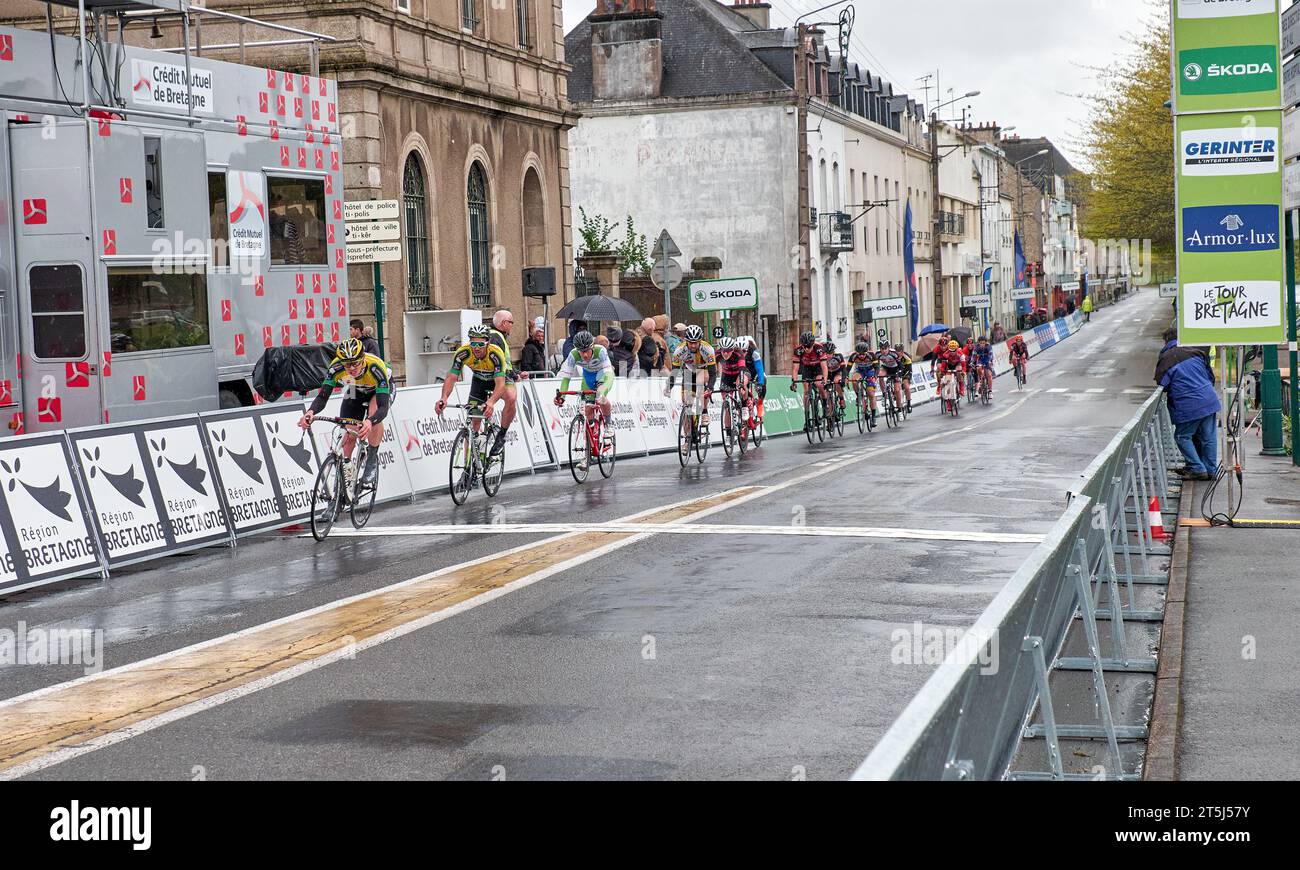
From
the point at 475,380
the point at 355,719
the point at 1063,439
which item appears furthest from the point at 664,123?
the point at 355,719

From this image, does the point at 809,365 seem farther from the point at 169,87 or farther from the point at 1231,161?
the point at 1231,161

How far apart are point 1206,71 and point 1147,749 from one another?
7.72m

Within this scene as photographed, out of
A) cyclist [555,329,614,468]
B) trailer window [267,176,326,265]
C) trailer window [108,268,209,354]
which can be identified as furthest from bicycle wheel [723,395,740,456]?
trailer window [108,268,209,354]

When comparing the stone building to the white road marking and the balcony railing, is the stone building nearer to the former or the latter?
the white road marking

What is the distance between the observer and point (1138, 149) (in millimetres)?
49000

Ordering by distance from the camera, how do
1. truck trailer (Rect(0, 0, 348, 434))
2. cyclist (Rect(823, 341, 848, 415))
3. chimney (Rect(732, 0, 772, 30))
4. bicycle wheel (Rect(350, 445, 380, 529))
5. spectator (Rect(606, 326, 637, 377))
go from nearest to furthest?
1. bicycle wheel (Rect(350, 445, 380, 529))
2. truck trailer (Rect(0, 0, 348, 434))
3. spectator (Rect(606, 326, 637, 377))
4. cyclist (Rect(823, 341, 848, 415))
5. chimney (Rect(732, 0, 772, 30))

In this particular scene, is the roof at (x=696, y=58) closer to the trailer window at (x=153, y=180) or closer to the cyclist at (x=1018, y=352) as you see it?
the cyclist at (x=1018, y=352)

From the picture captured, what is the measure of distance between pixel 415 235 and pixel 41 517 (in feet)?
60.3

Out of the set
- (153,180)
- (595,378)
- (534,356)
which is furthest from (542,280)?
(153,180)

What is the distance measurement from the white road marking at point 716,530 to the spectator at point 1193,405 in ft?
13.7

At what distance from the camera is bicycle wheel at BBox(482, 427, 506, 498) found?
57.6ft

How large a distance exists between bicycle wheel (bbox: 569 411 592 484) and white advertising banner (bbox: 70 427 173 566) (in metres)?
6.37

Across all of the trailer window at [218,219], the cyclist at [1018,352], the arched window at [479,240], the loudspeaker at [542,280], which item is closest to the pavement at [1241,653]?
the trailer window at [218,219]

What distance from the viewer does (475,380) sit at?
17.3 m
